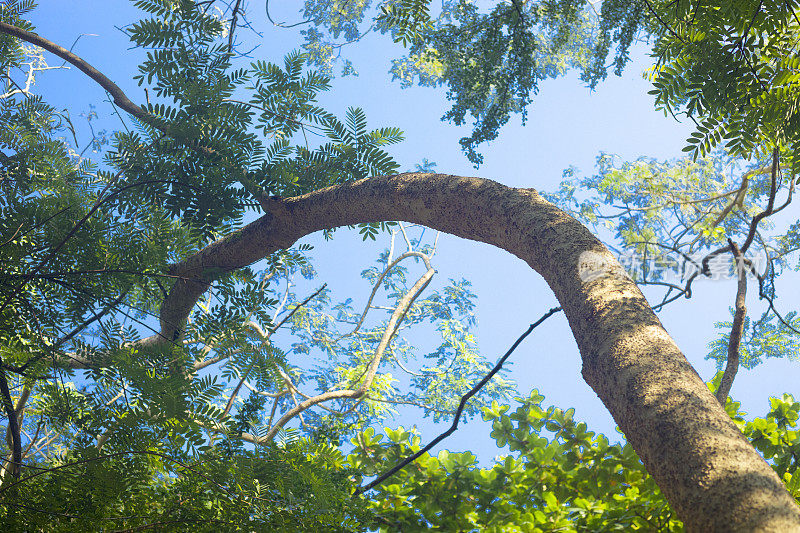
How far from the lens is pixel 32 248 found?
133 cm

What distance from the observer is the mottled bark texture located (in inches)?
24.2

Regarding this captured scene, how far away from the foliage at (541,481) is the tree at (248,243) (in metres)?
0.41

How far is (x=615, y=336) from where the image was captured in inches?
33.6

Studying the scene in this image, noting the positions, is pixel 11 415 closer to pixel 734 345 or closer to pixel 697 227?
pixel 734 345

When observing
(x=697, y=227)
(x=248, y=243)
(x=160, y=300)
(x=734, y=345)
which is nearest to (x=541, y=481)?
(x=734, y=345)

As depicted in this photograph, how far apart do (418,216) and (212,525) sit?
0.84m

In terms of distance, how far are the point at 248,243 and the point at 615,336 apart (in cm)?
119

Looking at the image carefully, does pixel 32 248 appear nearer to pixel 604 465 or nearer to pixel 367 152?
pixel 367 152

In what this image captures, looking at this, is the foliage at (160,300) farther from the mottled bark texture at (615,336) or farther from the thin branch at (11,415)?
the mottled bark texture at (615,336)

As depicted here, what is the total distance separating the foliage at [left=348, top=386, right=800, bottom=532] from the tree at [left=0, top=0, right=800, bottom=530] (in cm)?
41

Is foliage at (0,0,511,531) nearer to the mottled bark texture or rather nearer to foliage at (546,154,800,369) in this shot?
the mottled bark texture

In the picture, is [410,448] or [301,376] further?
[301,376]

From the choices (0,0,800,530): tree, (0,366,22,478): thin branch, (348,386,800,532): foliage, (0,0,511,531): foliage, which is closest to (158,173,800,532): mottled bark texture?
(0,0,800,530): tree

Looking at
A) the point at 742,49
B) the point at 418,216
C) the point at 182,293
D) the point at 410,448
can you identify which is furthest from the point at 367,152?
the point at 742,49
